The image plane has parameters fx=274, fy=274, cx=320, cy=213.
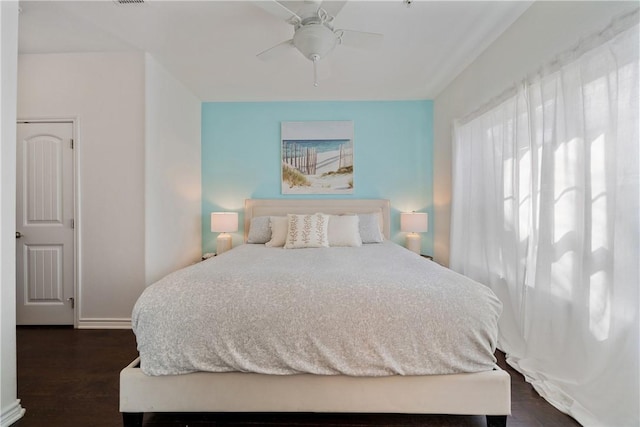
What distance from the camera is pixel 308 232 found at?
280 cm

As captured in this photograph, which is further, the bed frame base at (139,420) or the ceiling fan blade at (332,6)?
the ceiling fan blade at (332,6)

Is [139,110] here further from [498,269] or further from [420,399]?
[498,269]

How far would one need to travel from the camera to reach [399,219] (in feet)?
11.9

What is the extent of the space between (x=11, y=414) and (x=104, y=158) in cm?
195

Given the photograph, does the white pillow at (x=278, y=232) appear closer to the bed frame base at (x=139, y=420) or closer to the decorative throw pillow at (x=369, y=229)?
the decorative throw pillow at (x=369, y=229)

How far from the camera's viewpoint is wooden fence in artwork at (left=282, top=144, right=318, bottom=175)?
3646 mm

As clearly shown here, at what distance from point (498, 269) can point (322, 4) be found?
91.4 inches

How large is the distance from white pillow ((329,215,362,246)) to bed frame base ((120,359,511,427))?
1.60m

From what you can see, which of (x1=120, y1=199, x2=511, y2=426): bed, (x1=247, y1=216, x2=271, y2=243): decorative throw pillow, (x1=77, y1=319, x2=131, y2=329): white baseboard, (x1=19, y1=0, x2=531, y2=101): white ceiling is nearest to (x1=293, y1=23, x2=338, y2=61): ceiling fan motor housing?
(x1=19, y1=0, x2=531, y2=101): white ceiling

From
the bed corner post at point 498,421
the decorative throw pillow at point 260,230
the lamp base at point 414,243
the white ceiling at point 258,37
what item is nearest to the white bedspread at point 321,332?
the bed corner post at point 498,421

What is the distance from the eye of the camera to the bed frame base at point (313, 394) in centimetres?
129

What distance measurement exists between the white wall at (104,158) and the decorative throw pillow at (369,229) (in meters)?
2.22

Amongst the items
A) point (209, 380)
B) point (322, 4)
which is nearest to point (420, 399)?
point (209, 380)

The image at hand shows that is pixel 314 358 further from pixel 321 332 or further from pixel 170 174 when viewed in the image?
pixel 170 174
